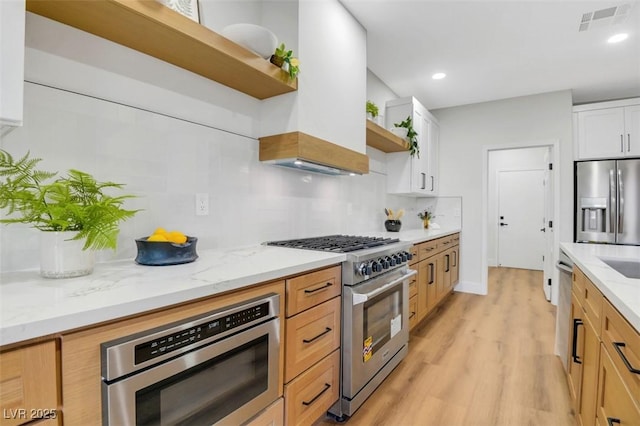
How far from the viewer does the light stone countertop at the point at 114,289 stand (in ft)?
2.17

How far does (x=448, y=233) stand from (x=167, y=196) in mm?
3185

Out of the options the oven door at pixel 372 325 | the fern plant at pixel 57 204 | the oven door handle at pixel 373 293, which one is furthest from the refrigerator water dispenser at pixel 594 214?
the fern plant at pixel 57 204

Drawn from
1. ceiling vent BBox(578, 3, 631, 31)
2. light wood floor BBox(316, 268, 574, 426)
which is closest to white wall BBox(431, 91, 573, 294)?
light wood floor BBox(316, 268, 574, 426)

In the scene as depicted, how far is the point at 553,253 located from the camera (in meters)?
3.95

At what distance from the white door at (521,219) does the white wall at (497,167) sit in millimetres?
81

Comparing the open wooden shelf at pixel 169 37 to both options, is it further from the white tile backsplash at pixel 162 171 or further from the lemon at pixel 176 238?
the lemon at pixel 176 238

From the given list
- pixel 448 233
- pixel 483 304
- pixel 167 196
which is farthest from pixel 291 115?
pixel 483 304

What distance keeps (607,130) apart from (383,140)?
2.91 m

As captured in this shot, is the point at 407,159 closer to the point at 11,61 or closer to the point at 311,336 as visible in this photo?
the point at 311,336

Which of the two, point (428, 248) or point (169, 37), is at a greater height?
point (169, 37)

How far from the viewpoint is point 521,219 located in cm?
626

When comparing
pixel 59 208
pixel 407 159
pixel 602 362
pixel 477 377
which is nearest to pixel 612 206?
pixel 407 159

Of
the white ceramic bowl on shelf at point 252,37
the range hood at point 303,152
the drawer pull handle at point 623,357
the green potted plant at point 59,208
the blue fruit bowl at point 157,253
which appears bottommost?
the drawer pull handle at point 623,357

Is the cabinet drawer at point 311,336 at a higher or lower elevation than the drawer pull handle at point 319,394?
higher
